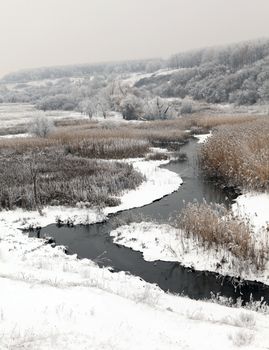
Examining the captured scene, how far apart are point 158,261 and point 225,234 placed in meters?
1.90

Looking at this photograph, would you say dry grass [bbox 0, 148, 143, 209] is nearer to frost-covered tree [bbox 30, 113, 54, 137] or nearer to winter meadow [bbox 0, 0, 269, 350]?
winter meadow [bbox 0, 0, 269, 350]

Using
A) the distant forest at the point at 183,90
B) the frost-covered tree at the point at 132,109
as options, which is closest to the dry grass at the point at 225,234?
the distant forest at the point at 183,90

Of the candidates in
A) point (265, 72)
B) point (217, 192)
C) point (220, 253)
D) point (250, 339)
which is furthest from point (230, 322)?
point (265, 72)

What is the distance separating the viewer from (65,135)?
33.1 metres

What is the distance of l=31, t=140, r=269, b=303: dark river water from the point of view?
905 cm

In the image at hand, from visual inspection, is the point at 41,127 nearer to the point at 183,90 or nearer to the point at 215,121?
the point at 215,121

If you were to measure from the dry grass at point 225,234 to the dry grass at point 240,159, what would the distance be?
3933 mm

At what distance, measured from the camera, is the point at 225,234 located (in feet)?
34.0

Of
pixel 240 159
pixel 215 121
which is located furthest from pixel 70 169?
pixel 215 121

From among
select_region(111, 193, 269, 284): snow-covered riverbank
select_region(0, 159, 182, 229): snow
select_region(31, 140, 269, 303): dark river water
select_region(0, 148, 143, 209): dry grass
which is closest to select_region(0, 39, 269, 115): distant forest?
select_region(0, 148, 143, 209): dry grass

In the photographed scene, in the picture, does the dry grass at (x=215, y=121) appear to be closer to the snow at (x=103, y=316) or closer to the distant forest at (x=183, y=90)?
the distant forest at (x=183, y=90)

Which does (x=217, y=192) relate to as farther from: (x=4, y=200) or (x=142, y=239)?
(x=4, y=200)

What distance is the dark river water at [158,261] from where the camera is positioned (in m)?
9.05

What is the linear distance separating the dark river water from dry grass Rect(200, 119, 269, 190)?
0.95 m
